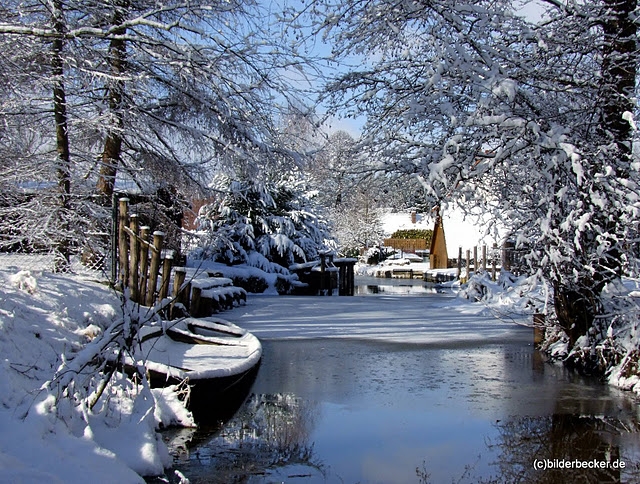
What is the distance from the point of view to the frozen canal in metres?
4.78

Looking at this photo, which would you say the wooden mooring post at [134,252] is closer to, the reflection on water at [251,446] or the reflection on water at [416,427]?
the reflection on water at [416,427]

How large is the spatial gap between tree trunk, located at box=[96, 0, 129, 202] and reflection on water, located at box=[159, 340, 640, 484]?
483 centimetres

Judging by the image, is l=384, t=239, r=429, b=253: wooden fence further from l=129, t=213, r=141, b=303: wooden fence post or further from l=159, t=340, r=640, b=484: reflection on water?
l=129, t=213, r=141, b=303: wooden fence post

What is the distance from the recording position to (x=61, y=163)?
1047cm

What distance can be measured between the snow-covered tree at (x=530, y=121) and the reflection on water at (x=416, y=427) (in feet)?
5.24

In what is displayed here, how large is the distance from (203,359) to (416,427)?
9.27 ft

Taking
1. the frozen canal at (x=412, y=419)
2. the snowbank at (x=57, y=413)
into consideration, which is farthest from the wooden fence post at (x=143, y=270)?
the frozen canal at (x=412, y=419)

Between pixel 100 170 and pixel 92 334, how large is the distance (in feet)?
18.4

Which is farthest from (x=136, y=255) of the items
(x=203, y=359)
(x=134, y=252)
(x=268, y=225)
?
(x=268, y=225)

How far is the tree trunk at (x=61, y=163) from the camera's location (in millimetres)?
9949

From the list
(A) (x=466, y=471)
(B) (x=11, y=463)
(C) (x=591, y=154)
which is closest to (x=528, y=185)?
(C) (x=591, y=154)

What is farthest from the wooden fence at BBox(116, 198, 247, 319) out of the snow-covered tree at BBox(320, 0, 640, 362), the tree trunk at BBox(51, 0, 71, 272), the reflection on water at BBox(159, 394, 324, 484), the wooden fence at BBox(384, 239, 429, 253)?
the wooden fence at BBox(384, 239, 429, 253)

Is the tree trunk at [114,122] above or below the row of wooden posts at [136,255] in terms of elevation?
above

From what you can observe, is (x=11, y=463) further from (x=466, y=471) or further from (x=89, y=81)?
(x=89, y=81)
